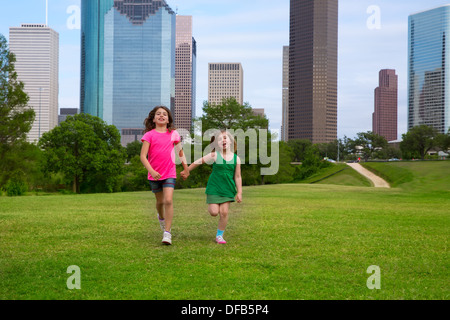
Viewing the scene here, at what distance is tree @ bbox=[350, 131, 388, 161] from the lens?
3622 inches

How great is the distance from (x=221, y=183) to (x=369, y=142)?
93544 mm

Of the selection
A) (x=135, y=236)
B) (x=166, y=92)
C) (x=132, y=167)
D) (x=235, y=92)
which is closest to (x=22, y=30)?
(x=166, y=92)

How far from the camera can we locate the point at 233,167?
7.34m

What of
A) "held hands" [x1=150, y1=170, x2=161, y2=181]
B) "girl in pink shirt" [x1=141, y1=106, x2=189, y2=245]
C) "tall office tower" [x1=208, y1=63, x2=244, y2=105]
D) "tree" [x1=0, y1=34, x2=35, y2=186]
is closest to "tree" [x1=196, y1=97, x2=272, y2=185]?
"tree" [x1=0, y1=34, x2=35, y2=186]

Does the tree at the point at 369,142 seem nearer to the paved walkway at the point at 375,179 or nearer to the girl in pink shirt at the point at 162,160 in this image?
the paved walkway at the point at 375,179

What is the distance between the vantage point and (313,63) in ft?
594

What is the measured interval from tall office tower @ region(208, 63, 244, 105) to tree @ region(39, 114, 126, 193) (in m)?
46.4

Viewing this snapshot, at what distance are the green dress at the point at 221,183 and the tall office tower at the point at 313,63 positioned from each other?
176590 millimetres

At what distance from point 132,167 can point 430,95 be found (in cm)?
14033

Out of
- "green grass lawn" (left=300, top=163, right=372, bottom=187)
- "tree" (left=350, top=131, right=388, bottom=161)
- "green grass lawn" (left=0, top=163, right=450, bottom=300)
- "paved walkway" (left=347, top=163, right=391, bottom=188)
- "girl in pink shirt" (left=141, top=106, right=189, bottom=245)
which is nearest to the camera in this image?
"green grass lawn" (left=0, top=163, right=450, bottom=300)

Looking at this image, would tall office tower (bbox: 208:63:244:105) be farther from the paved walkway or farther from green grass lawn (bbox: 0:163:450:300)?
green grass lawn (bbox: 0:163:450:300)

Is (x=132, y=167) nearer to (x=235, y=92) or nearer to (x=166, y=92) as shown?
(x=235, y=92)

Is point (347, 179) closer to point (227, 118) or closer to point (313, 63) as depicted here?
point (227, 118)
